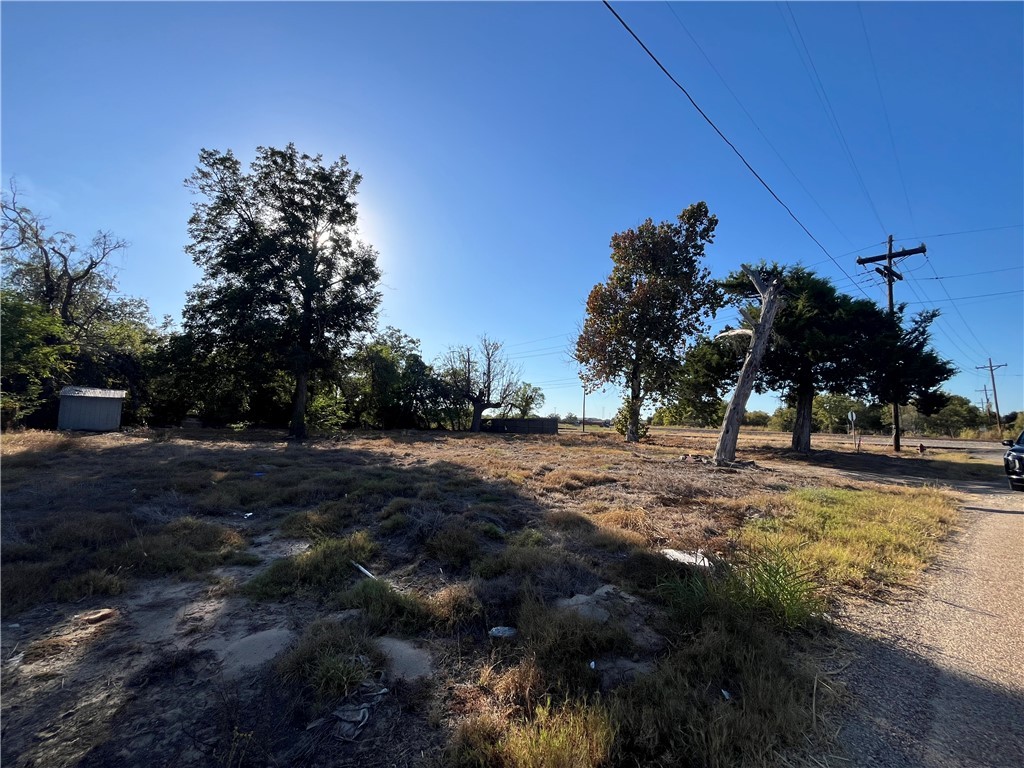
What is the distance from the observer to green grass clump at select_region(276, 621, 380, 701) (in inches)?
97.4

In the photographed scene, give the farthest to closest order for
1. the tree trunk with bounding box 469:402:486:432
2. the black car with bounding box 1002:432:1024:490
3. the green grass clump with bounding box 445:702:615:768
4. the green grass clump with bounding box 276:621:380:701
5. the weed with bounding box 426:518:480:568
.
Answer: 1. the tree trunk with bounding box 469:402:486:432
2. the black car with bounding box 1002:432:1024:490
3. the weed with bounding box 426:518:480:568
4. the green grass clump with bounding box 276:621:380:701
5. the green grass clump with bounding box 445:702:615:768

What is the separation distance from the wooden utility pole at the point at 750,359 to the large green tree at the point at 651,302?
952 cm

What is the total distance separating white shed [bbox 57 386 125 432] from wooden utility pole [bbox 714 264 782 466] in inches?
983

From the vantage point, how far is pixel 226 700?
7.73 ft

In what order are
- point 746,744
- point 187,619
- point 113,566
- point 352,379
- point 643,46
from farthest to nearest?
point 352,379 → point 643,46 → point 113,566 → point 187,619 → point 746,744

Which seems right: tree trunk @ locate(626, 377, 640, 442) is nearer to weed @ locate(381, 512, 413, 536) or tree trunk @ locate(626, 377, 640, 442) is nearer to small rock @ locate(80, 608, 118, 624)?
weed @ locate(381, 512, 413, 536)

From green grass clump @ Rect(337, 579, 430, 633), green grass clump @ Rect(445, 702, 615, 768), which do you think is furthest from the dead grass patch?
green grass clump @ Rect(445, 702, 615, 768)

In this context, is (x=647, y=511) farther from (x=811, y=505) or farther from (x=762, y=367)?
(x=762, y=367)

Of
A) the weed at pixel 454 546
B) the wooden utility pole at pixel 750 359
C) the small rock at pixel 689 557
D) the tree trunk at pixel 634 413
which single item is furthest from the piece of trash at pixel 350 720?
the tree trunk at pixel 634 413

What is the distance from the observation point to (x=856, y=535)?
5.50 metres

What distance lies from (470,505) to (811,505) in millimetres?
5996

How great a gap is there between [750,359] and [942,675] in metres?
13.5

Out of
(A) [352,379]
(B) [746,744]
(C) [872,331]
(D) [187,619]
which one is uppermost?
(C) [872,331]

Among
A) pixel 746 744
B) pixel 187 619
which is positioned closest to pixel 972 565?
pixel 746 744
